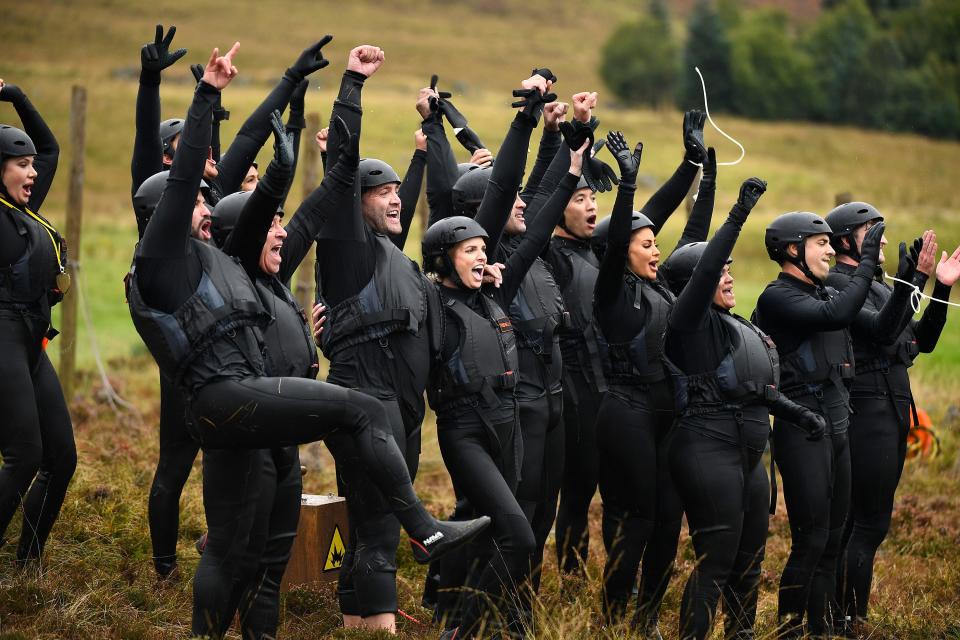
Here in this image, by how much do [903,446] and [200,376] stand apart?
16.7 ft

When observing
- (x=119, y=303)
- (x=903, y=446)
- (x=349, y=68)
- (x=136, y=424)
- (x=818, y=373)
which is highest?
(x=349, y=68)

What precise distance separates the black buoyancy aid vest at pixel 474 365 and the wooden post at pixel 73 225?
23.5ft

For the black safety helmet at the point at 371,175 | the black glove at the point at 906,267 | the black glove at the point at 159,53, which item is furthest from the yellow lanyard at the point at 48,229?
the black glove at the point at 906,267

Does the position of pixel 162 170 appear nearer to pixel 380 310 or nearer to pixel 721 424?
pixel 380 310

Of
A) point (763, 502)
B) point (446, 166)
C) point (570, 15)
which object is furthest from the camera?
point (570, 15)

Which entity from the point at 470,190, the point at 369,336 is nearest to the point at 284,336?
the point at 369,336

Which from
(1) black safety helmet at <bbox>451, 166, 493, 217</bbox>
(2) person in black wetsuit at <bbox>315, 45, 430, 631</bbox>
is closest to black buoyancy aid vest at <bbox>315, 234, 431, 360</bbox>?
(2) person in black wetsuit at <bbox>315, 45, 430, 631</bbox>

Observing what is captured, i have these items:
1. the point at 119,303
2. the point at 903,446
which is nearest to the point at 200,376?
the point at 903,446

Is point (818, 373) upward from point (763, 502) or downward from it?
upward

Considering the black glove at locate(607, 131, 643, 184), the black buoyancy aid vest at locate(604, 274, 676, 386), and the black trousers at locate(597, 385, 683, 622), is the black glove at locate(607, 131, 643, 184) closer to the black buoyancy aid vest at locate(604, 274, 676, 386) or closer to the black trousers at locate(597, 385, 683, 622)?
the black buoyancy aid vest at locate(604, 274, 676, 386)

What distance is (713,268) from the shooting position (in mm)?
6695

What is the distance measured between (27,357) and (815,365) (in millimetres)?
4742

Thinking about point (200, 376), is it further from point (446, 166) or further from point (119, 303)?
point (119, 303)

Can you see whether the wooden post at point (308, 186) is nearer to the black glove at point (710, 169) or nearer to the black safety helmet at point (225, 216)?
the black glove at point (710, 169)
